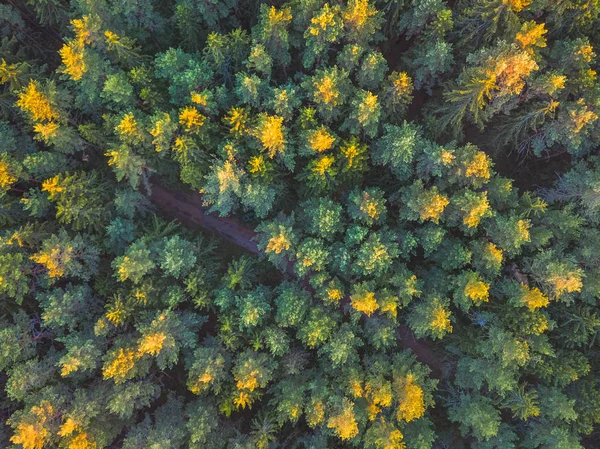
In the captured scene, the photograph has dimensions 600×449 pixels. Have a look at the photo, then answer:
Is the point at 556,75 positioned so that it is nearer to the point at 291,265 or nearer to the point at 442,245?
the point at 442,245

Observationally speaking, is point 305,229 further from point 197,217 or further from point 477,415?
point 477,415

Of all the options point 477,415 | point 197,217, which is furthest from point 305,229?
point 477,415

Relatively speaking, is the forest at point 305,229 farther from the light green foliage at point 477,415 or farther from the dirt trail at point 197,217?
the dirt trail at point 197,217

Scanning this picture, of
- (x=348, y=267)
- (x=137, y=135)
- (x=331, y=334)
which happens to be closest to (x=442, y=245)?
(x=348, y=267)

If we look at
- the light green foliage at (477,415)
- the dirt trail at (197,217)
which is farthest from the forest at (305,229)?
the dirt trail at (197,217)

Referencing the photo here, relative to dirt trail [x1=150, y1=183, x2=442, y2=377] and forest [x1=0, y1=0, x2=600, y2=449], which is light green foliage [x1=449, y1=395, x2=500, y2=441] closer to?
forest [x1=0, y1=0, x2=600, y2=449]

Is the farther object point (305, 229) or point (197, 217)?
point (197, 217)

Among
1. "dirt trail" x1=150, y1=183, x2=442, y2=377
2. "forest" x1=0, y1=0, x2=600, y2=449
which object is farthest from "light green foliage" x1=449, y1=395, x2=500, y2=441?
"dirt trail" x1=150, y1=183, x2=442, y2=377

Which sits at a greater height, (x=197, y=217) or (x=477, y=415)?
(x=197, y=217)

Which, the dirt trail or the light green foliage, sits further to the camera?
the dirt trail
